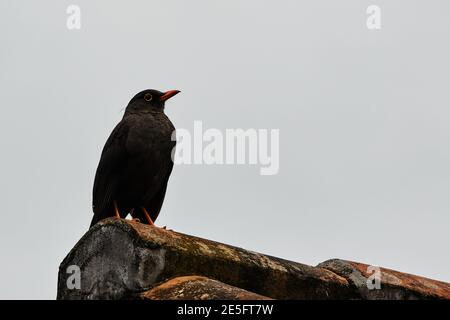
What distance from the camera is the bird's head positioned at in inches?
261

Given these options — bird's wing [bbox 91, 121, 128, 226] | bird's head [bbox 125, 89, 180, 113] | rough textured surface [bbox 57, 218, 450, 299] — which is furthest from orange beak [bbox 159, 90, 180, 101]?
rough textured surface [bbox 57, 218, 450, 299]

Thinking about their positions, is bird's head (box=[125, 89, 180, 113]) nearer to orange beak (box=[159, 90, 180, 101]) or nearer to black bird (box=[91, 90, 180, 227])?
orange beak (box=[159, 90, 180, 101])

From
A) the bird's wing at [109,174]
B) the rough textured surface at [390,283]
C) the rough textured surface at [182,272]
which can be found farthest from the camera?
the bird's wing at [109,174]

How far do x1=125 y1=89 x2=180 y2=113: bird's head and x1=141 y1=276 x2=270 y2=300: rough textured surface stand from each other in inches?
142

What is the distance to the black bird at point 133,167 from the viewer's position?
5898 millimetres

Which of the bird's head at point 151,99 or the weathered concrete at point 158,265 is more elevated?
the bird's head at point 151,99

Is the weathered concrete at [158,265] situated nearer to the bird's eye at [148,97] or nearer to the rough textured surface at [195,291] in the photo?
the rough textured surface at [195,291]

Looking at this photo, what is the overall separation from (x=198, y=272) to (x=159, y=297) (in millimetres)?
335

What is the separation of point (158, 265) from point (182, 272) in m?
0.13

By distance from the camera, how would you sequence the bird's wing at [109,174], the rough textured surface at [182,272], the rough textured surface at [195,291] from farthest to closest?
the bird's wing at [109,174] → the rough textured surface at [182,272] → the rough textured surface at [195,291]

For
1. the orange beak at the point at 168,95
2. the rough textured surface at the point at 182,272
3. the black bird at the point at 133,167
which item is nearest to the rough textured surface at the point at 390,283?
the rough textured surface at the point at 182,272
